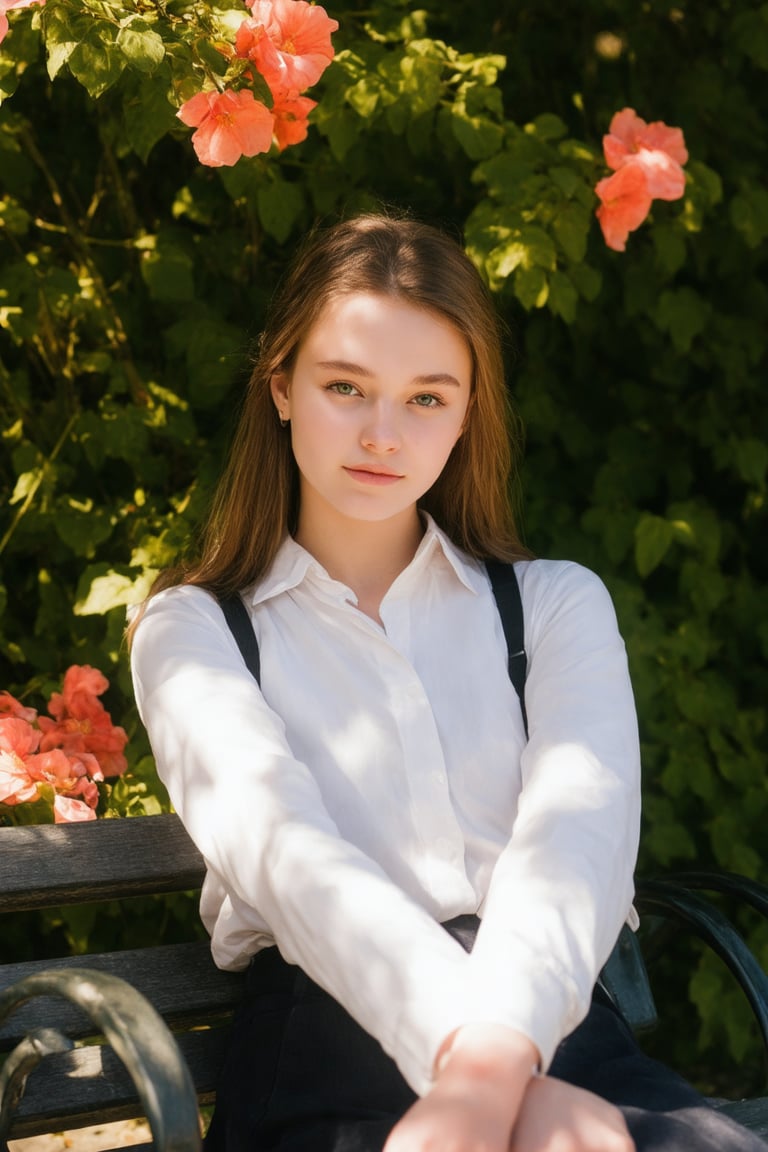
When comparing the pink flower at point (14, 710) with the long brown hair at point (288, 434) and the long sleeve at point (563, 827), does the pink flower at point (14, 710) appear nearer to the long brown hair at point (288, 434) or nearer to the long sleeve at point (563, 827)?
the long brown hair at point (288, 434)

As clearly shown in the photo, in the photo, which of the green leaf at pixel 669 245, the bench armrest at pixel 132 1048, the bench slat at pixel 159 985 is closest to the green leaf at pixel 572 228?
the green leaf at pixel 669 245

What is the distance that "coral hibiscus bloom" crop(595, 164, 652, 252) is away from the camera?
8.70 feet

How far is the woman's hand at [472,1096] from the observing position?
1.44 metres

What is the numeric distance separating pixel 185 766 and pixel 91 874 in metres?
0.34

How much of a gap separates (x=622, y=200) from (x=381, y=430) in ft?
2.97

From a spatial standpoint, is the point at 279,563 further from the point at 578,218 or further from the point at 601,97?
the point at 601,97

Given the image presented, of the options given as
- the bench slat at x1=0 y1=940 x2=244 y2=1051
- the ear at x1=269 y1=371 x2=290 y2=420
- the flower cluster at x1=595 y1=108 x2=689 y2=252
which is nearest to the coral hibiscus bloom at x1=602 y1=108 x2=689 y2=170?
the flower cluster at x1=595 y1=108 x2=689 y2=252

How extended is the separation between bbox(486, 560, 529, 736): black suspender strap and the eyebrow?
37cm

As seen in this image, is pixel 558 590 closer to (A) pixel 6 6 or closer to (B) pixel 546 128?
(B) pixel 546 128

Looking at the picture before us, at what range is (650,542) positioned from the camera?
309cm

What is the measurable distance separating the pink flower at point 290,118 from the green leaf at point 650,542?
120 cm

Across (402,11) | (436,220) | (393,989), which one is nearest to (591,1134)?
(393,989)

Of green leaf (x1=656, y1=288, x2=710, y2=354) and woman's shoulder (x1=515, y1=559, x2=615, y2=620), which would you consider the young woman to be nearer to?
woman's shoulder (x1=515, y1=559, x2=615, y2=620)

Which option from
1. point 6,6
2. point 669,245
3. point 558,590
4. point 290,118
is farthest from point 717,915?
point 6,6
